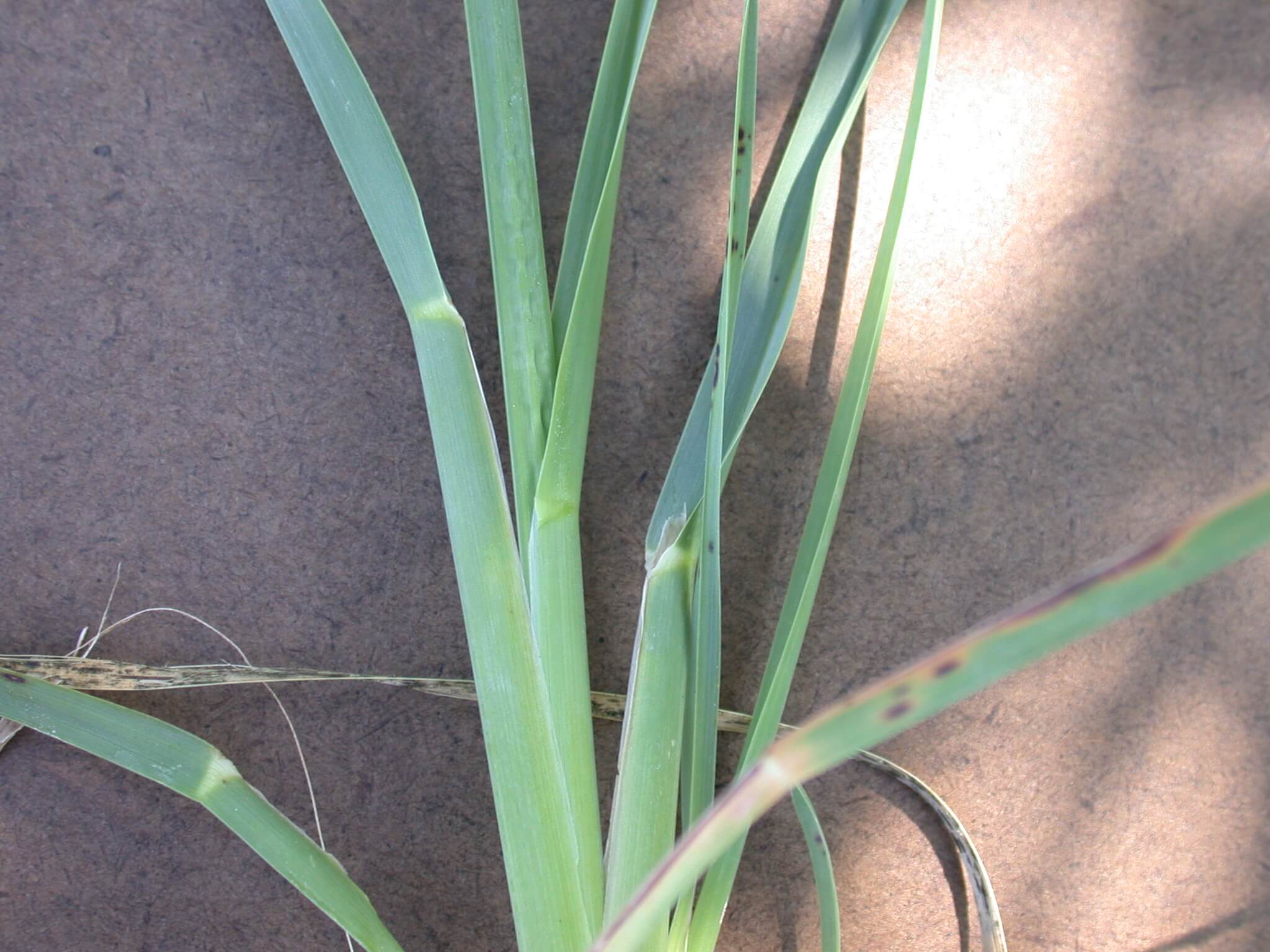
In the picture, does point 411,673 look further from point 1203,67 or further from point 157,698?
point 1203,67

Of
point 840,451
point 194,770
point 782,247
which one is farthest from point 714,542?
point 194,770

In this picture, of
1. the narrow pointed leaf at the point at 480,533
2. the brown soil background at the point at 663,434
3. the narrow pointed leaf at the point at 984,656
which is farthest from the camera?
the brown soil background at the point at 663,434

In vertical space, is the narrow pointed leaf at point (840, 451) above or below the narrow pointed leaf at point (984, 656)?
above

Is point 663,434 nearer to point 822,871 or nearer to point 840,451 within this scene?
point 840,451

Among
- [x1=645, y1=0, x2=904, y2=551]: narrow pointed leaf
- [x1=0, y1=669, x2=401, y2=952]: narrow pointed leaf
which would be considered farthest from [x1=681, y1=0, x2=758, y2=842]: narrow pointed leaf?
[x1=0, y1=669, x2=401, y2=952]: narrow pointed leaf

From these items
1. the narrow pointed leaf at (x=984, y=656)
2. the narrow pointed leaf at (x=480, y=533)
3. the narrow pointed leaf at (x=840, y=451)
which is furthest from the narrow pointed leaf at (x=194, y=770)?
the narrow pointed leaf at (x=984, y=656)

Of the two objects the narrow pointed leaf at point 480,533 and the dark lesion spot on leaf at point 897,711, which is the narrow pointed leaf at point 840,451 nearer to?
the narrow pointed leaf at point 480,533
